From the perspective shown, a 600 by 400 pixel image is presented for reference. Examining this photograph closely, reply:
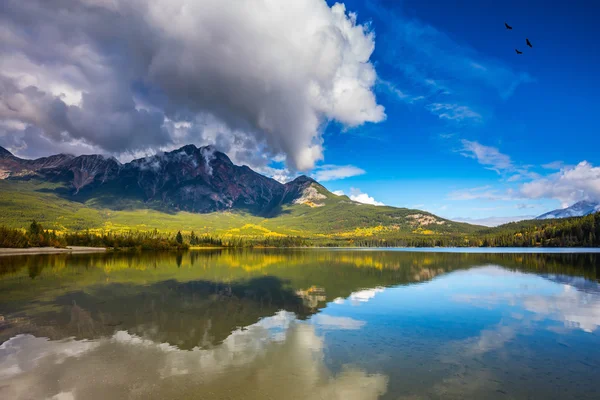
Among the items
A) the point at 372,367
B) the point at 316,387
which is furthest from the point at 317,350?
the point at 316,387

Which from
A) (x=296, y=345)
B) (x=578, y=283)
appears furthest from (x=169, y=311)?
(x=578, y=283)

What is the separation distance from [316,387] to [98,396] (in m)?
8.18

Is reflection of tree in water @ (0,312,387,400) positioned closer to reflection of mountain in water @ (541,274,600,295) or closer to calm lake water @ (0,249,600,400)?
calm lake water @ (0,249,600,400)

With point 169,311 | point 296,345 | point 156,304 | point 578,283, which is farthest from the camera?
point 578,283

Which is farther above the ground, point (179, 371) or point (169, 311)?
point (179, 371)

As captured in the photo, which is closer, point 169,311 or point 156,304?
point 169,311

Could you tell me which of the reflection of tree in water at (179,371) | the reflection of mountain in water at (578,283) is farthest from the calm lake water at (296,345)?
the reflection of mountain in water at (578,283)

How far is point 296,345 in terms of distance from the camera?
18.2 metres

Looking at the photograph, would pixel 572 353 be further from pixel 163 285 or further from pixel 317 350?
pixel 163 285

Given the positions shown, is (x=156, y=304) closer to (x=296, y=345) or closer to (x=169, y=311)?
(x=169, y=311)

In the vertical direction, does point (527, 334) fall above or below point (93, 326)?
above

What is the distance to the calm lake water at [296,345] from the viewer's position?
1288 centimetres

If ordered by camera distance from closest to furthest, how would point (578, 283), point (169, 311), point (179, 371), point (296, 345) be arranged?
point (179, 371) → point (296, 345) → point (169, 311) → point (578, 283)

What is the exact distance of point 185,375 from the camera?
45.1 ft
